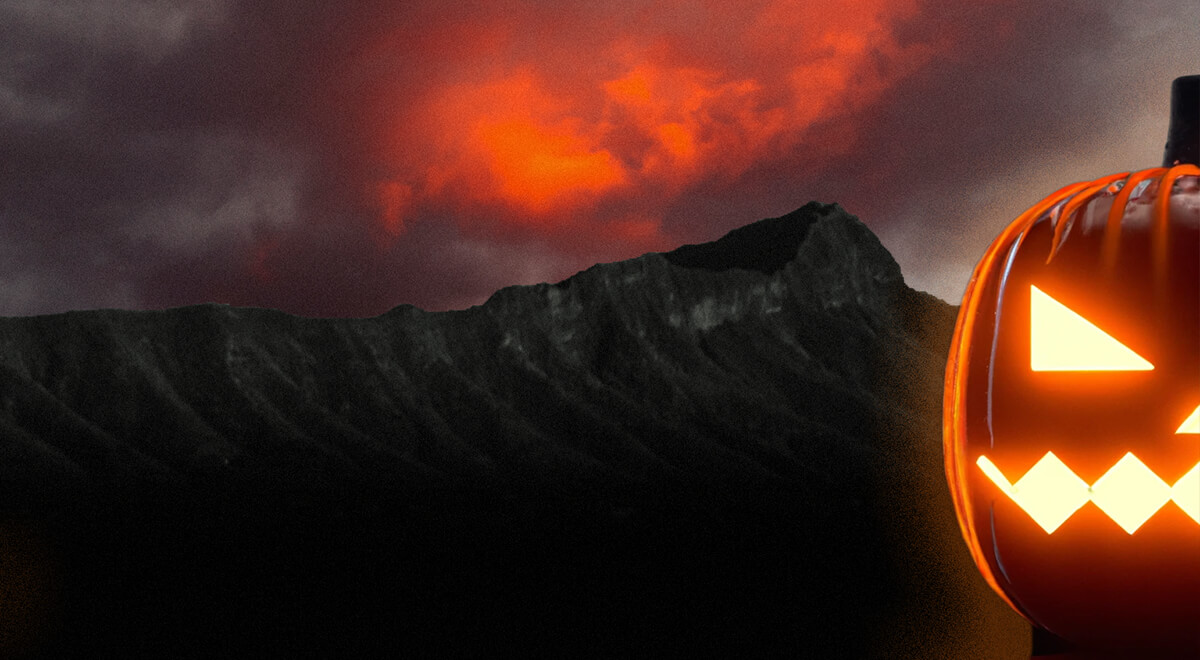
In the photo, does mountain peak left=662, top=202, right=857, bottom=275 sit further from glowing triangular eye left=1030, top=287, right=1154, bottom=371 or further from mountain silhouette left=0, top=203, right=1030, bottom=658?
glowing triangular eye left=1030, top=287, right=1154, bottom=371

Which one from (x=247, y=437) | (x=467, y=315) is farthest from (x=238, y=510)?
(x=467, y=315)

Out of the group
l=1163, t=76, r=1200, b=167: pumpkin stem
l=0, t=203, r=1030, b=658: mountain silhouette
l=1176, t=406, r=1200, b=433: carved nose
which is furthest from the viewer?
l=0, t=203, r=1030, b=658: mountain silhouette

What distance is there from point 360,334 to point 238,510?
21.0 m

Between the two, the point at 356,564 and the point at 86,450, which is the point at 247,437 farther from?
the point at 356,564

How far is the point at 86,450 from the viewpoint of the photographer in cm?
6319

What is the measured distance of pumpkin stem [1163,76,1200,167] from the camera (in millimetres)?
5043

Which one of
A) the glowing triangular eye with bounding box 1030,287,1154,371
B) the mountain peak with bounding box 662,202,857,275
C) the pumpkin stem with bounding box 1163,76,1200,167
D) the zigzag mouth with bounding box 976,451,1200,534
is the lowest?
the zigzag mouth with bounding box 976,451,1200,534

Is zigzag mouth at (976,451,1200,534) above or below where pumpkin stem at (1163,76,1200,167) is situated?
below

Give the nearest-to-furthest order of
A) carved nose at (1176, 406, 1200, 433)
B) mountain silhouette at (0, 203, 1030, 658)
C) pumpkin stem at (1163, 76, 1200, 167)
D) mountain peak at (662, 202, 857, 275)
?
carved nose at (1176, 406, 1200, 433) < pumpkin stem at (1163, 76, 1200, 167) < mountain silhouette at (0, 203, 1030, 658) < mountain peak at (662, 202, 857, 275)

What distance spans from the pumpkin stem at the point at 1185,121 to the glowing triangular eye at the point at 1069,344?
1149mm

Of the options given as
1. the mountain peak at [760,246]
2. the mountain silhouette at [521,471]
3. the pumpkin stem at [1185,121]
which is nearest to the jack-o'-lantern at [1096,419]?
the pumpkin stem at [1185,121]

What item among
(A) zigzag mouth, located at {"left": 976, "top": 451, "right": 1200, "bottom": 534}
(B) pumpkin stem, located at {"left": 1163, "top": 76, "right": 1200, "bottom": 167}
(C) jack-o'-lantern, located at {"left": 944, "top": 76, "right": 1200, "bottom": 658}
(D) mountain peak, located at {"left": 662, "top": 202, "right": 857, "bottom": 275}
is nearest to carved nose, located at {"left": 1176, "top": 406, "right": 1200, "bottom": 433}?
(C) jack-o'-lantern, located at {"left": 944, "top": 76, "right": 1200, "bottom": 658}

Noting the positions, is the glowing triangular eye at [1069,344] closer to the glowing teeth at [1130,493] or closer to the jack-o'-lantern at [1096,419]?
the jack-o'-lantern at [1096,419]

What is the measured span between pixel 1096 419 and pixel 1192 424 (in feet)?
1.24
